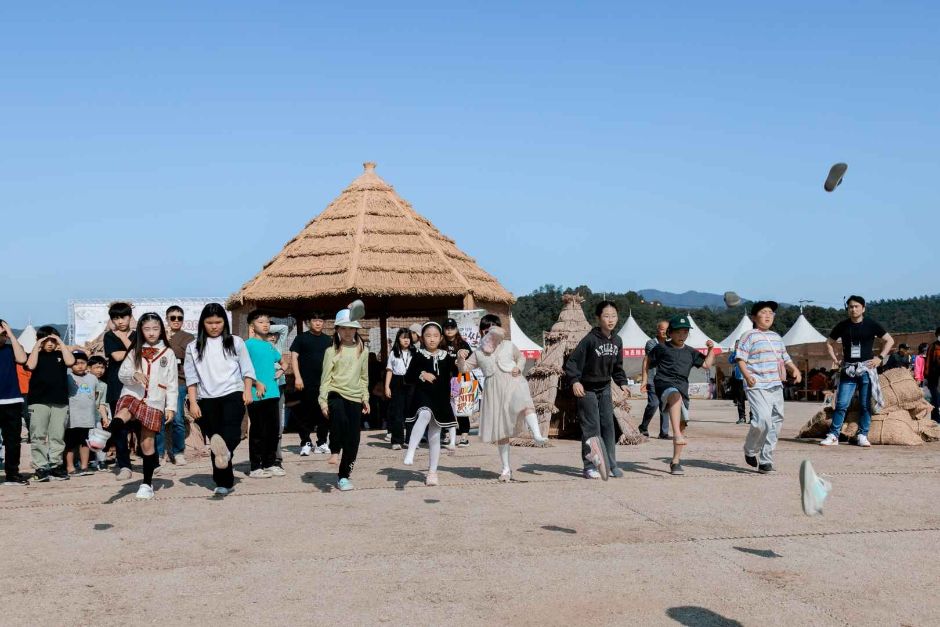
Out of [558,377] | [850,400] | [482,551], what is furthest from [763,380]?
[482,551]

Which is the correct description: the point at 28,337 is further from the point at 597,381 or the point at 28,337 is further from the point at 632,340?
the point at 632,340

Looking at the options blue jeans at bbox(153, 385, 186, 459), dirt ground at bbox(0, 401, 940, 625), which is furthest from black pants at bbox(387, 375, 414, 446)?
dirt ground at bbox(0, 401, 940, 625)

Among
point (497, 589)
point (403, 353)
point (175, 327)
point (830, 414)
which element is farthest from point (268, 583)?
point (830, 414)

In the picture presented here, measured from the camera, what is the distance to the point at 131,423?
961 cm

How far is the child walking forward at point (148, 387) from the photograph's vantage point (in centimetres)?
780

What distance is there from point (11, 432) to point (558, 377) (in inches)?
280

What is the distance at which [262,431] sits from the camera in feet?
30.5

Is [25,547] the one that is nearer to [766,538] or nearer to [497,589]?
[497,589]

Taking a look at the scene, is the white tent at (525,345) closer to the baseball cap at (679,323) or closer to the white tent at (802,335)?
the white tent at (802,335)

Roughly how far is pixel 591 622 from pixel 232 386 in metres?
4.84

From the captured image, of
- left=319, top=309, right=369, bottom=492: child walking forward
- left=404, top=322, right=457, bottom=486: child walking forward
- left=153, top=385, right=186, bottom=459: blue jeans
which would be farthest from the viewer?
left=153, top=385, right=186, bottom=459: blue jeans

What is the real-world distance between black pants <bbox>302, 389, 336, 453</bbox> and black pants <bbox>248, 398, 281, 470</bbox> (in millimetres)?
1787

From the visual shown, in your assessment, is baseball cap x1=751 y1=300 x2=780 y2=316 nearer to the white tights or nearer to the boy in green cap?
the boy in green cap

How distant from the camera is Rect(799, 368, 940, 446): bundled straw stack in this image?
11508 millimetres
